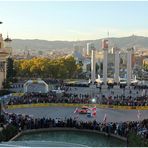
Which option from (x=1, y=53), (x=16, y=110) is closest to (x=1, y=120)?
(x=16, y=110)

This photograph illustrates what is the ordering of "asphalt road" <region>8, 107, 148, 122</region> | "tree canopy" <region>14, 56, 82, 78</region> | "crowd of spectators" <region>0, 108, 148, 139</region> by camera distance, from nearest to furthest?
"crowd of spectators" <region>0, 108, 148, 139</region>
"asphalt road" <region>8, 107, 148, 122</region>
"tree canopy" <region>14, 56, 82, 78</region>

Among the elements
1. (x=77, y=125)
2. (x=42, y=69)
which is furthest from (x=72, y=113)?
(x=42, y=69)

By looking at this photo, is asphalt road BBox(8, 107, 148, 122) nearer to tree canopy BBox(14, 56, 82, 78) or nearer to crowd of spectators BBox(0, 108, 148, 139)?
crowd of spectators BBox(0, 108, 148, 139)

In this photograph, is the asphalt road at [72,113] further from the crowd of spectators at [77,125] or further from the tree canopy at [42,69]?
the tree canopy at [42,69]

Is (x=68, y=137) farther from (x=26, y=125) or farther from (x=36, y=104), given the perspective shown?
(x=36, y=104)

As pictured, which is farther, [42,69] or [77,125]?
[42,69]

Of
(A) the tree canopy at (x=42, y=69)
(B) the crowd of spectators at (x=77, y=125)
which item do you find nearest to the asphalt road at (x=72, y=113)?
(B) the crowd of spectators at (x=77, y=125)

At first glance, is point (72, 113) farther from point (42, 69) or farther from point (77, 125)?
point (42, 69)

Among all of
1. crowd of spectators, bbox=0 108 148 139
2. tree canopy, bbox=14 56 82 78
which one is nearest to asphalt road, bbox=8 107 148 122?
crowd of spectators, bbox=0 108 148 139
